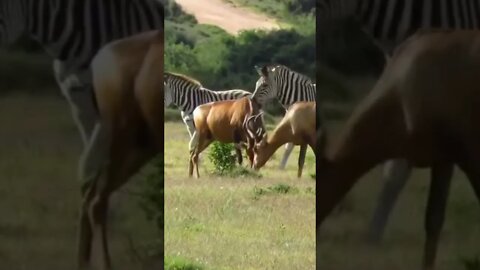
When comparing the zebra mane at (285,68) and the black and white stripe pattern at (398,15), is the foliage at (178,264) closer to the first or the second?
the zebra mane at (285,68)

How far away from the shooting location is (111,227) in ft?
10.6

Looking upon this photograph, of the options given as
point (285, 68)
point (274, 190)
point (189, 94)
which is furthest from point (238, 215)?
point (285, 68)

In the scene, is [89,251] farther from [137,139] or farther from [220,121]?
[220,121]

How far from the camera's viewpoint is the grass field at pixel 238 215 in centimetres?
337

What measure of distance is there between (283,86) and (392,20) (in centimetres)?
61

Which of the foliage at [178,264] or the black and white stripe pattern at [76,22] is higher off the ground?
the black and white stripe pattern at [76,22]

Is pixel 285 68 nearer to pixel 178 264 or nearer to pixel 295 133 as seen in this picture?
pixel 295 133

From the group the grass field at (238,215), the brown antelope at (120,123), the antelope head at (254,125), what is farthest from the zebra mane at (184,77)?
the antelope head at (254,125)

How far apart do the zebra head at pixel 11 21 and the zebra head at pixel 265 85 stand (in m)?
1.17

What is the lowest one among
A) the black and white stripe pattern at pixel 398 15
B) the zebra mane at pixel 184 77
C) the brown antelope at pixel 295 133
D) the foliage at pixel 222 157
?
the foliage at pixel 222 157

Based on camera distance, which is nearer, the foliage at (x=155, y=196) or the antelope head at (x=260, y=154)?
the foliage at (x=155, y=196)

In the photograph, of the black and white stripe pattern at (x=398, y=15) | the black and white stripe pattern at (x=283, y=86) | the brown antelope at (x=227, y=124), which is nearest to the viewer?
the black and white stripe pattern at (x=398, y=15)

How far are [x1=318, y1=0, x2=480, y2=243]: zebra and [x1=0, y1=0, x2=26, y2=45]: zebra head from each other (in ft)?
4.71

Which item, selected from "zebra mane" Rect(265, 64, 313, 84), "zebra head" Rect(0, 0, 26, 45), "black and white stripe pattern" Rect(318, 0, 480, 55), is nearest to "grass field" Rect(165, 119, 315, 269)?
"zebra mane" Rect(265, 64, 313, 84)
